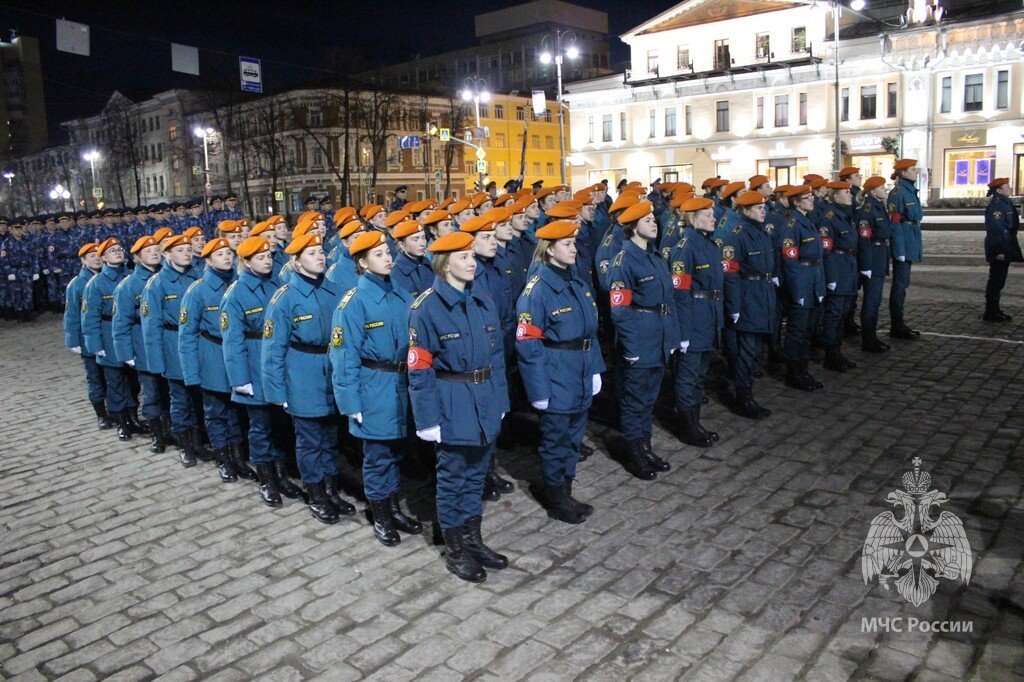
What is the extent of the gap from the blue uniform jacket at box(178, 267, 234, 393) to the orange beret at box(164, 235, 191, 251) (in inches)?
35.7

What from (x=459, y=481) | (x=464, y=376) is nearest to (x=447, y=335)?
(x=464, y=376)

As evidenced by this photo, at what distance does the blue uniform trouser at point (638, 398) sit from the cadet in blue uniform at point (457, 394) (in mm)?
1865

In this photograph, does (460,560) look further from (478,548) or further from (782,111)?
(782,111)

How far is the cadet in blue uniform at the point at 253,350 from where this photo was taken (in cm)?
700

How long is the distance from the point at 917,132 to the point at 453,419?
1944 inches

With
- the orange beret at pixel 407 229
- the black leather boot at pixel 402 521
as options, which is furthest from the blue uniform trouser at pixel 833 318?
the black leather boot at pixel 402 521

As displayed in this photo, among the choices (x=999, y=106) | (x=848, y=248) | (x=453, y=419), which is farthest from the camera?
(x=999, y=106)

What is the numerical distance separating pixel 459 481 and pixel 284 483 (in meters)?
2.42

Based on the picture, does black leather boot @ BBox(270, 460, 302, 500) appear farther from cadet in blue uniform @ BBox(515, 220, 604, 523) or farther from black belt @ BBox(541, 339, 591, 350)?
black belt @ BBox(541, 339, 591, 350)

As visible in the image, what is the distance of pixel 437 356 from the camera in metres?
5.50

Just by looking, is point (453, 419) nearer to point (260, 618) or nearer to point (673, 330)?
point (260, 618)

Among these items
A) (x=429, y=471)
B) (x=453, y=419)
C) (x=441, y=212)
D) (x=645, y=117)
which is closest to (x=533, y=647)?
(x=453, y=419)

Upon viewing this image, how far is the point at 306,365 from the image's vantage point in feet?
21.7

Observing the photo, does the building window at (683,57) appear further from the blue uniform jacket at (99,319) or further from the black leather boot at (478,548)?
the black leather boot at (478,548)
